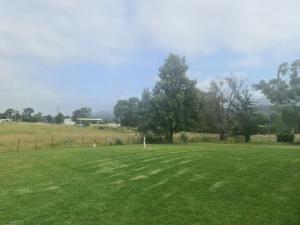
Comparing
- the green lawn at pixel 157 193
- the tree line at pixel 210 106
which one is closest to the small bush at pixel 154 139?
the tree line at pixel 210 106

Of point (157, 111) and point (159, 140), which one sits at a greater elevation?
point (157, 111)

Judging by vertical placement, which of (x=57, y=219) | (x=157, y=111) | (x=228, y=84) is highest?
(x=228, y=84)

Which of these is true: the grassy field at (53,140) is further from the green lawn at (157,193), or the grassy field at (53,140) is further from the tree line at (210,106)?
the green lawn at (157,193)

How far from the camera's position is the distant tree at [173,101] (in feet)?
156

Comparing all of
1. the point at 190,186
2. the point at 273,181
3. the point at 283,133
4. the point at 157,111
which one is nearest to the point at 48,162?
the point at 190,186

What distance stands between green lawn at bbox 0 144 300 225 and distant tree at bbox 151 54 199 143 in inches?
1174

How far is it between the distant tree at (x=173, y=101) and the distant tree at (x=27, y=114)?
139 metres

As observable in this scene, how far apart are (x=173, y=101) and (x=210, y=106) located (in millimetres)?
16867

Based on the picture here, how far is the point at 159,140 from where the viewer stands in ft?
160

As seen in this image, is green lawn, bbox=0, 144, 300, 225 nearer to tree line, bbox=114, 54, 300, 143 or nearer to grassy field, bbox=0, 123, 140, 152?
grassy field, bbox=0, 123, 140, 152

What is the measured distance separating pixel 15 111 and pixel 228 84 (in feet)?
426

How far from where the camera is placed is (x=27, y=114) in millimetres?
180250

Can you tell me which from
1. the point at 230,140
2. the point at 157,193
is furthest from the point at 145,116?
the point at 157,193

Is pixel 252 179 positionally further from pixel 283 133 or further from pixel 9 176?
pixel 283 133
